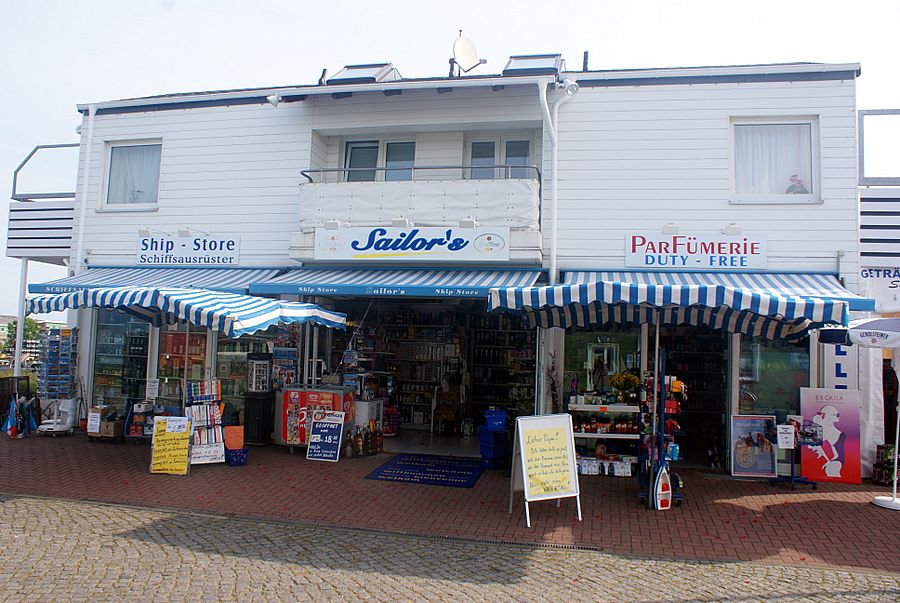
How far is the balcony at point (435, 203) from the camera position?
9.97m

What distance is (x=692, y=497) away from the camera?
26.2 feet

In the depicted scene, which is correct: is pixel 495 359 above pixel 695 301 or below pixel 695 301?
below

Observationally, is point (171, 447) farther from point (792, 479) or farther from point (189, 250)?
point (792, 479)

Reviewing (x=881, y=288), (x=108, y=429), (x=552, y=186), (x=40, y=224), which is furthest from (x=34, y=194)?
(x=881, y=288)

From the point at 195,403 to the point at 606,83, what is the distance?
27.0ft

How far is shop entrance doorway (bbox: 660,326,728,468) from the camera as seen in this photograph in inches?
419

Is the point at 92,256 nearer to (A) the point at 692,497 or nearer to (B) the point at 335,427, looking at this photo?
(B) the point at 335,427

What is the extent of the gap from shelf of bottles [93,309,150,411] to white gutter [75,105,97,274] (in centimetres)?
117

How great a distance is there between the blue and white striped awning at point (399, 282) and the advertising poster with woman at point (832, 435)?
173 inches

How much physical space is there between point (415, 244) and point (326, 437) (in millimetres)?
3389

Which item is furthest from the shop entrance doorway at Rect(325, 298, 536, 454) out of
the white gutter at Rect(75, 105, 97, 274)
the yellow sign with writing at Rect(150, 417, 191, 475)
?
the white gutter at Rect(75, 105, 97, 274)

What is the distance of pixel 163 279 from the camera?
11.1 metres

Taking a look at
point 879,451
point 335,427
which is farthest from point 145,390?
point 879,451

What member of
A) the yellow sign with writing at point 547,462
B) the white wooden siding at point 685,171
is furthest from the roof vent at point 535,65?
the yellow sign with writing at point 547,462
